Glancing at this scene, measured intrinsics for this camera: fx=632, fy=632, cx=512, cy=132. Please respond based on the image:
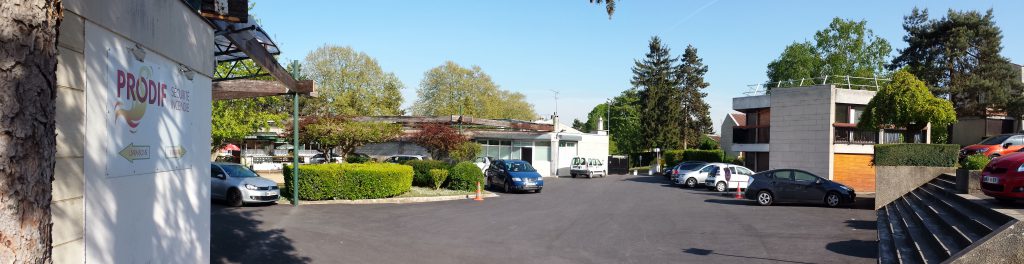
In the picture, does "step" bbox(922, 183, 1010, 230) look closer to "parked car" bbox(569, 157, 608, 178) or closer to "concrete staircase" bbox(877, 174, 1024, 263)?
"concrete staircase" bbox(877, 174, 1024, 263)

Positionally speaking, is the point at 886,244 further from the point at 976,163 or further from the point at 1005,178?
the point at 976,163

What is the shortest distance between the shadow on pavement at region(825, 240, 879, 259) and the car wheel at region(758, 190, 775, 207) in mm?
8049

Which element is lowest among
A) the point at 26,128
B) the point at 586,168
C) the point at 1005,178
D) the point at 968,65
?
the point at 586,168

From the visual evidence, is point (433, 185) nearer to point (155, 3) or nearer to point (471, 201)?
point (471, 201)

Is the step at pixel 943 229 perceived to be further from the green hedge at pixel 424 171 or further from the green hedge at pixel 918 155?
the green hedge at pixel 424 171

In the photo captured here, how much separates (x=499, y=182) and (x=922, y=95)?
17.5 meters

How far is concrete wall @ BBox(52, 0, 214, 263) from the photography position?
4.11 meters

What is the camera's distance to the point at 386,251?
10.6m

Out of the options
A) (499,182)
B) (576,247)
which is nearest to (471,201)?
(499,182)

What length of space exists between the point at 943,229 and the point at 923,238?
0.36 meters

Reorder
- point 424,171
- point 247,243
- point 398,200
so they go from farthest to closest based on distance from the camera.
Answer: point 424,171
point 398,200
point 247,243

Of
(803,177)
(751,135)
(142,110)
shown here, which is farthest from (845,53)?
(142,110)

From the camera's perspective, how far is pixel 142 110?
206 inches

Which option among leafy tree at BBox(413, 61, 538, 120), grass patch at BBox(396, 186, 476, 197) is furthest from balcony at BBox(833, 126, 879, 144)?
leafy tree at BBox(413, 61, 538, 120)
